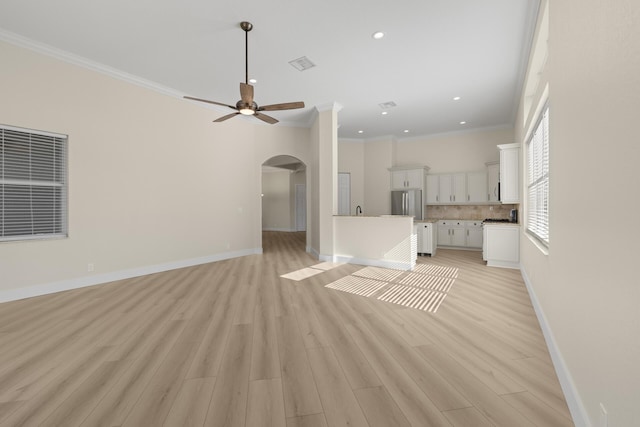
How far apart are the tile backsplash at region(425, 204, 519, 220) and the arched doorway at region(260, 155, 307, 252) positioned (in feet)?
20.5

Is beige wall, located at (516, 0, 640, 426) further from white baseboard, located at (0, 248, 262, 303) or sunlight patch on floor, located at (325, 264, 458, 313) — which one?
white baseboard, located at (0, 248, 262, 303)

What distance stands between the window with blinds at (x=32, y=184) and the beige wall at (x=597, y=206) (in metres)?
5.81

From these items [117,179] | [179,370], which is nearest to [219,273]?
[117,179]

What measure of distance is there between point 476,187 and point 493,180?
46cm

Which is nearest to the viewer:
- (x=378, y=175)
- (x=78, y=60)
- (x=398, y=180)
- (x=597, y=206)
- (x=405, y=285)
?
(x=597, y=206)

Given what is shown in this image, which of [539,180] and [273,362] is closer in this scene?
[273,362]

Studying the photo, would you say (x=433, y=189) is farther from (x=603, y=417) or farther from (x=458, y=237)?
(x=603, y=417)

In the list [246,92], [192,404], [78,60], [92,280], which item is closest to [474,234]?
[246,92]

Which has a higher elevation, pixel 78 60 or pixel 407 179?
pixel 78 60

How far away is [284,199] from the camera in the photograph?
13734mm

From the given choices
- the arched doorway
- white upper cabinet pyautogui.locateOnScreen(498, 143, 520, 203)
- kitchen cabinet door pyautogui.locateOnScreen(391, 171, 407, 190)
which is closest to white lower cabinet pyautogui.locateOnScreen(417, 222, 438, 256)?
white upper cabinet pyautogui.locateOnScreen(498, 143, 520, 203)

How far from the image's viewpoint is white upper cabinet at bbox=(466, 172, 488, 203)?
7.60 metres

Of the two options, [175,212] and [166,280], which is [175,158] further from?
[166,280]

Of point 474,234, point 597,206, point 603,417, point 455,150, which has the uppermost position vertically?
point 455,150
